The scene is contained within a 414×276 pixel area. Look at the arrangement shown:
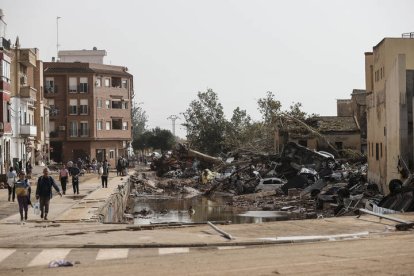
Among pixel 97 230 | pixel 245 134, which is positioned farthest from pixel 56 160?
pixel 97 230

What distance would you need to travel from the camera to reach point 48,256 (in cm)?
1393

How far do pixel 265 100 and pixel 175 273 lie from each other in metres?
70.4

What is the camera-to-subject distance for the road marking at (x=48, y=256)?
1324 cm

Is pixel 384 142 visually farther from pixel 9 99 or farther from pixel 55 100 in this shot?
pixel 55 100

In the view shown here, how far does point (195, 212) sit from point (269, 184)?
32.4ft

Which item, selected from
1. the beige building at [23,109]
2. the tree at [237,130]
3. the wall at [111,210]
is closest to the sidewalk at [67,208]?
the wall at [111,210]

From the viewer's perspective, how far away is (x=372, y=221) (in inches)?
786

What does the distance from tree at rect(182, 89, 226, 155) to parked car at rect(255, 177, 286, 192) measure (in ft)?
136

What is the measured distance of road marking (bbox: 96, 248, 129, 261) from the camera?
13.7 m

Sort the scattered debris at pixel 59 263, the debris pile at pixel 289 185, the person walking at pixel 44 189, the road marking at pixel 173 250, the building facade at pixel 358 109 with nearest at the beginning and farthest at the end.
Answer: the scattered debris at pixel 59 263 < the road marking at pixel 173 250 < the person walking at pixel 44 189 < the debris pile at pixel 289 185 < the building facade at pixel 358 109

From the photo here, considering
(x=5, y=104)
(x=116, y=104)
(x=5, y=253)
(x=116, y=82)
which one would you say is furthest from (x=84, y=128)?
(x=5, y=253)

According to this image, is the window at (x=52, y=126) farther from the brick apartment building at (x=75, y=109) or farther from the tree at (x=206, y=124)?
the tree at (x=206, y=124)

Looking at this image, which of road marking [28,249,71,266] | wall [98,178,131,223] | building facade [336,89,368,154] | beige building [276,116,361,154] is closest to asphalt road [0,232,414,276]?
road marking [28,249,71,266]

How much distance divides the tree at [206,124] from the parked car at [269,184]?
41557 millimetres
